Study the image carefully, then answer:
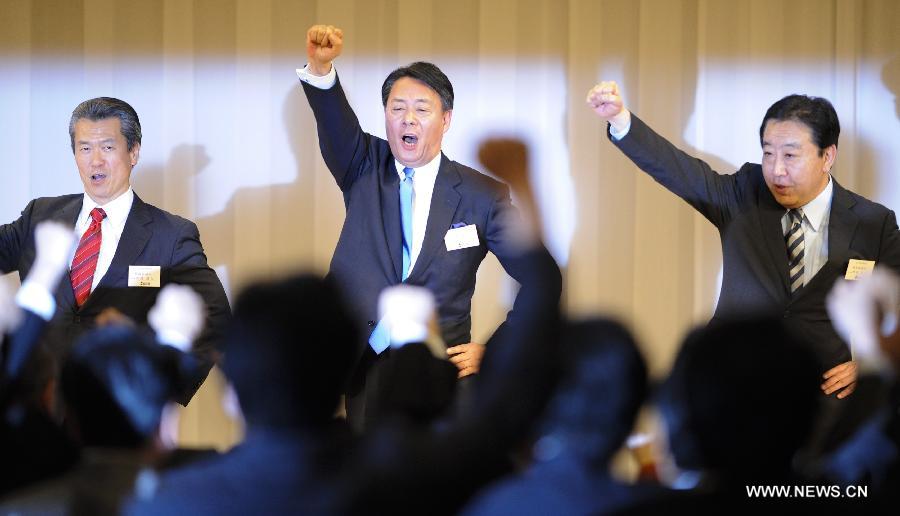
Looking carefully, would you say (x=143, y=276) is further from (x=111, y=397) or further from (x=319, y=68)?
(x=111, y=397)

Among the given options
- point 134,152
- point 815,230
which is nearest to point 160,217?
point 134,152

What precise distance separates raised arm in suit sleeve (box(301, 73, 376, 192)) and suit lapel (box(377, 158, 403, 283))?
8 centimetres

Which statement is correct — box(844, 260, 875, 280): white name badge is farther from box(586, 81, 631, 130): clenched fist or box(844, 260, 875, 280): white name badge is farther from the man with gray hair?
the man with gray hair

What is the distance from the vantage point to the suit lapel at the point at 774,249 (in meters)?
3.11

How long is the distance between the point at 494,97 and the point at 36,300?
271 cm

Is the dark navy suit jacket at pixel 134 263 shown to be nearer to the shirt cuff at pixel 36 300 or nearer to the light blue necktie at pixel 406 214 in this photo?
the light blue necktie at pixel 406 214

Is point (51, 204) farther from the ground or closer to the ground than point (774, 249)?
farther from the ground

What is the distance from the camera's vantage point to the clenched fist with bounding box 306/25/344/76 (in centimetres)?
299

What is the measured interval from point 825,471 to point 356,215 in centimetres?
185

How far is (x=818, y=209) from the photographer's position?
3.21 m

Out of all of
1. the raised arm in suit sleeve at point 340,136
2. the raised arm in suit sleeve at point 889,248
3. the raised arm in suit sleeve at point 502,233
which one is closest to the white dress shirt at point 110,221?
the raised arm in suit sleeve at point 340,136

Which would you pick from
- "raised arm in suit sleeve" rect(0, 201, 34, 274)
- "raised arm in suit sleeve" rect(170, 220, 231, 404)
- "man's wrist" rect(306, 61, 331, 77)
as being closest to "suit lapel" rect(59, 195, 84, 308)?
"raised arm in suit sleeve" rect(0, 201, 34, 274)

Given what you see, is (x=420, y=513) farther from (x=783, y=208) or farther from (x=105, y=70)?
(x=105, y=70)

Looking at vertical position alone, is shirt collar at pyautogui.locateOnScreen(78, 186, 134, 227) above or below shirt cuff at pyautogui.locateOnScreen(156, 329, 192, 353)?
above
